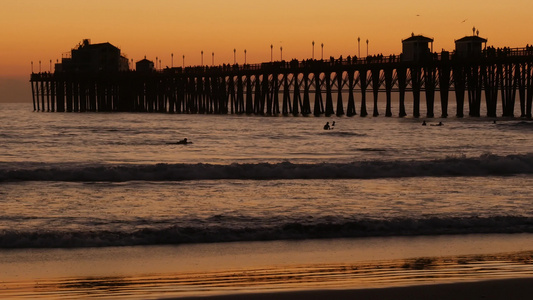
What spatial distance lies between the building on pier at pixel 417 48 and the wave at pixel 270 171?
130ft

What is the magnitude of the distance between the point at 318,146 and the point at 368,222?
82.4ft

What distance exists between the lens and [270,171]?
22797 mm

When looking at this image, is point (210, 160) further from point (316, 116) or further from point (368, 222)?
point (316, 116)

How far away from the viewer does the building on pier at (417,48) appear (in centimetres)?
6352

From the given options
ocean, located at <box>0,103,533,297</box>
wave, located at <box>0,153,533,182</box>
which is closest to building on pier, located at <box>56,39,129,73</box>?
ocean, located at <box>0,103,533,297</box>

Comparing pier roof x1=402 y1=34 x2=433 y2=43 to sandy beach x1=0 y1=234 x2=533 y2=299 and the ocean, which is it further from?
sandy beach x1=0 y1=234 x2=533 y2=299

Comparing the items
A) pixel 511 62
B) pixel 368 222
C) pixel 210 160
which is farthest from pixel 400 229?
pixel 511 62

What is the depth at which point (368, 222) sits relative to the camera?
42.3 ft

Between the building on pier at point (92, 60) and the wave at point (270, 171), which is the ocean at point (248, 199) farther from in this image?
the building on pier at point (92, 60)

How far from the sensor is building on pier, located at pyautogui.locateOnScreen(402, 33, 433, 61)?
63.5m

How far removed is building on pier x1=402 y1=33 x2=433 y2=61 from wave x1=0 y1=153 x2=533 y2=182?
39.5 m

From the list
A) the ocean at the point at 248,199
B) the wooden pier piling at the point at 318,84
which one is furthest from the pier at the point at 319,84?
the ocean at the point at 248,199

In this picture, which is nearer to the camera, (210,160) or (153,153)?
(210,160)

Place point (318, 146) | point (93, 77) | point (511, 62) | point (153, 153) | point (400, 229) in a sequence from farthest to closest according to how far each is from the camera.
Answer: point (93, 77)
point (511, 62)
point (318, 146)
point (153, 153)
point (400, 229)
